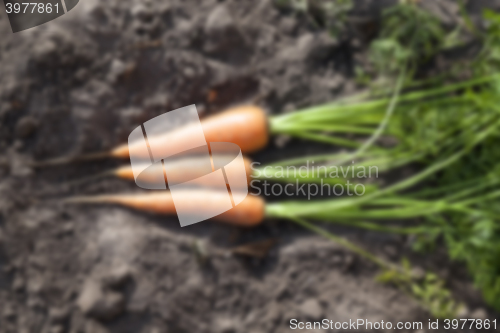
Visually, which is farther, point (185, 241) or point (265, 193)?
point (265, 193)

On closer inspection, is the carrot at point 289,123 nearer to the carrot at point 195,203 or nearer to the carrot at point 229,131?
the carrot at point 229,131

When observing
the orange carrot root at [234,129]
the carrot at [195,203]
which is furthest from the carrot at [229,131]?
the carrot at [195,203]

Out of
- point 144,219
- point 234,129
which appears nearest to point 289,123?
point 234,129

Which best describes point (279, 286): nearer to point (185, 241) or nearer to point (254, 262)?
point (254, 262)

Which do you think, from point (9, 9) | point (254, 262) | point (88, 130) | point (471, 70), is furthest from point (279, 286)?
point (9, 9)

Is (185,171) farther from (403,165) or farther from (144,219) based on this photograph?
(403,165)

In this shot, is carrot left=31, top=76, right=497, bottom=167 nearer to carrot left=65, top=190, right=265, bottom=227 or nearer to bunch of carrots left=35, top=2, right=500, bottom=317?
bunch of carrots left=35, top=2, right=500, bottom=317

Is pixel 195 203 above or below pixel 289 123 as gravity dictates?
below
